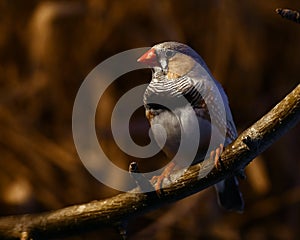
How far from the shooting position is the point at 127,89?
255 cm

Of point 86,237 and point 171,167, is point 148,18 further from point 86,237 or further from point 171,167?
point 171,167

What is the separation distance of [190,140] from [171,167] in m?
0.08

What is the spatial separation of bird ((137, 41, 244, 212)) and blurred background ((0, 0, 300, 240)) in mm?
973

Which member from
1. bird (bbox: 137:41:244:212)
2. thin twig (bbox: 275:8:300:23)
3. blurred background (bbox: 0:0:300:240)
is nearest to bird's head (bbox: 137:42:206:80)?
bird (bbox: 137:41:244:212)

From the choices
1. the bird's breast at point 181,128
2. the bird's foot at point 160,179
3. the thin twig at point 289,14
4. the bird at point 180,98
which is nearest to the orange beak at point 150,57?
the bird at point 180,98

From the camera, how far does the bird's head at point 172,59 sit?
138 centimetres

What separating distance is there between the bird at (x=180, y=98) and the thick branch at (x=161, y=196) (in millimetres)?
72

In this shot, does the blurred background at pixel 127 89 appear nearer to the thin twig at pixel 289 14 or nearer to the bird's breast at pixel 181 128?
the bird's breast at pixel 181 128

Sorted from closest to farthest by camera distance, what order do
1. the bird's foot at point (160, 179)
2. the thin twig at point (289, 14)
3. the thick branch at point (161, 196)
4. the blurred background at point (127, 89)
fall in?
the thin twig at point (289, 14), the thick branch at point (161, 196), the bird's foot at point (160, 179), the blurred background at point (127, 89)

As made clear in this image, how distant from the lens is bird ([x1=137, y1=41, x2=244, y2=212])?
136 cm

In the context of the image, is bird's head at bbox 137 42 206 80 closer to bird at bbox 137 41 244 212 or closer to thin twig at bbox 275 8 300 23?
bird at bbox 137 41 244 212

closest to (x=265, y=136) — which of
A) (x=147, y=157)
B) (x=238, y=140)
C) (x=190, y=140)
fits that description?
(x=238, y=140)

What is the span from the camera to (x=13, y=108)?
2.53 metres

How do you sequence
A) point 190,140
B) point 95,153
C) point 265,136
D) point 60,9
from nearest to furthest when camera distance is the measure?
point 265,136 < point 190,140 < point 60,9 < point 95,153
